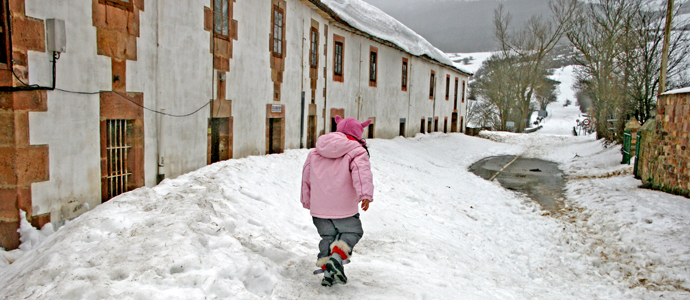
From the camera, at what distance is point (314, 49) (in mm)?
14430

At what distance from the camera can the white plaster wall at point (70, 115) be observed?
5301mm

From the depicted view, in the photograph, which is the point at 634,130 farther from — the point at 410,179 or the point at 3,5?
the point at 3,5

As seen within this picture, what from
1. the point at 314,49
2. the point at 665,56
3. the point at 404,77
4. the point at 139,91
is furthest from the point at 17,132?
the point at 404,77

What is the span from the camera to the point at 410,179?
1284 centimetres

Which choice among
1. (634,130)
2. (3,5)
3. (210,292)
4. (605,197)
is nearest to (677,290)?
(605,197)

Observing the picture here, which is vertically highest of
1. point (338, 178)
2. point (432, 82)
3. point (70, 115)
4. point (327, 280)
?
point (432, 82)

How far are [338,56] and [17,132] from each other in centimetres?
1240

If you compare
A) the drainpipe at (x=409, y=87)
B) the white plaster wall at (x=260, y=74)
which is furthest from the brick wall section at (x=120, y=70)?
the drainpipe at (x=409, y=87)

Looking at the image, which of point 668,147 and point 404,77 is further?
point 404,77

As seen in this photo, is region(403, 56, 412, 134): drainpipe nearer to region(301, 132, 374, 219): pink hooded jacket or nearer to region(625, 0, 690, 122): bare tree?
region(625, 0, 690, 122): bare tree

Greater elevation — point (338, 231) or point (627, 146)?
point (627, 146)

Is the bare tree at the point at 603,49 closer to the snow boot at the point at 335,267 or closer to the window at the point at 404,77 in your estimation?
the window at the point at 404,77

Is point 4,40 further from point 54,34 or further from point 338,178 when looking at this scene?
point 338,178

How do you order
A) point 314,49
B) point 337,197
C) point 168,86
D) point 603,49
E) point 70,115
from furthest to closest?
point 603,49
point 314,49
point 168,86
point 70,115
point 337,197
